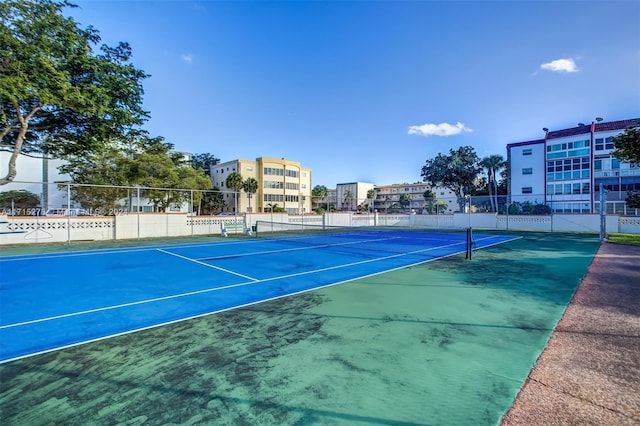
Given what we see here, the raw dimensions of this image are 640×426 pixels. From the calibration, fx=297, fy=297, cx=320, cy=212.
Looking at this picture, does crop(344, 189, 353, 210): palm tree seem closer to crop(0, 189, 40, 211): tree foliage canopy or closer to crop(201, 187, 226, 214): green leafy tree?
crop(201, 187, 226, 214): green leafy tree

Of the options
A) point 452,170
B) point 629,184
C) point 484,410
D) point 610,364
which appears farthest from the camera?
point 452,170

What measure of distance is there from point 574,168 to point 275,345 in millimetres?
49574

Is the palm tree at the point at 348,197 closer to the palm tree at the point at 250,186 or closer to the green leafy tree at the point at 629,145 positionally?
the palm tree at the point at 250,186

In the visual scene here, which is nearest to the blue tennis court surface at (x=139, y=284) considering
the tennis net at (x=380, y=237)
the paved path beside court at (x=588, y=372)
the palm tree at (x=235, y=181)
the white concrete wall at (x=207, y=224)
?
the tennis net at (x=380, y=237)

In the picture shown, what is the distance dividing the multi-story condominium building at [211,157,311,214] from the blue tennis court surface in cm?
4959

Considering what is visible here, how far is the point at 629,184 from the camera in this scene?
36125 mm

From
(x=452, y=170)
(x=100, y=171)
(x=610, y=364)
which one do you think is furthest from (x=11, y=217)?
(x=452, y=170)

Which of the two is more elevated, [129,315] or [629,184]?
Answer: [629,184]

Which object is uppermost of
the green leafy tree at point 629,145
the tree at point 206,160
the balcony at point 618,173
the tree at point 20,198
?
the tree at point 206,160

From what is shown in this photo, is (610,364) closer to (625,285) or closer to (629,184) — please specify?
(625,285)

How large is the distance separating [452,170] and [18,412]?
4856 centimetres

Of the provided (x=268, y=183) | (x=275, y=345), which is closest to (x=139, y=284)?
(x=275, y=345)

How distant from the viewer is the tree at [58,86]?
37.7 ft

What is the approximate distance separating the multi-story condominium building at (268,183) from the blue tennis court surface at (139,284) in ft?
163
